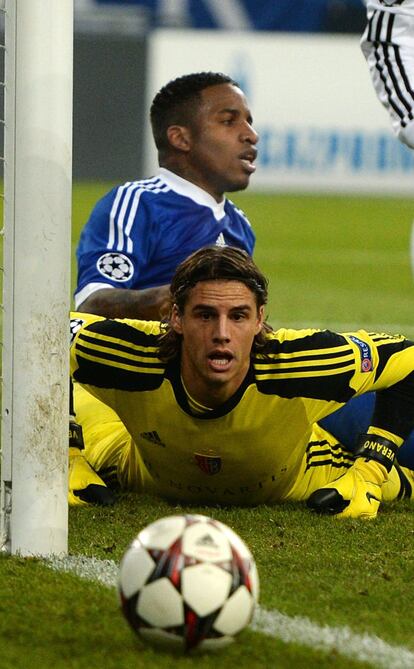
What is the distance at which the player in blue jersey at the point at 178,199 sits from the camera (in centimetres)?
598

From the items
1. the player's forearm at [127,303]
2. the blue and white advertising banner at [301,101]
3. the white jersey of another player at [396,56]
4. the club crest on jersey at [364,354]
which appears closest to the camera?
the club crest on jersey at [364,354]

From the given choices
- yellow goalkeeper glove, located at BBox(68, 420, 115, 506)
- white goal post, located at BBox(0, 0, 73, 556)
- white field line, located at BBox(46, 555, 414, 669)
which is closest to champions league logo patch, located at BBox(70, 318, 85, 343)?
yellow goalkeeper glove, located at BBox(68, 420, 115, 506)

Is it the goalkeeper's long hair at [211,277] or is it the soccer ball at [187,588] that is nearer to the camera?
the soccer ball at [187,588]

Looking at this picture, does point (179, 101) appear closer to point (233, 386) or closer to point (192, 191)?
point (192, 191)

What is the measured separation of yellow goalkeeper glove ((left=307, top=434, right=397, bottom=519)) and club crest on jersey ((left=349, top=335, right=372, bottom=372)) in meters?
0.39

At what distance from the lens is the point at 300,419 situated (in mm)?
4617

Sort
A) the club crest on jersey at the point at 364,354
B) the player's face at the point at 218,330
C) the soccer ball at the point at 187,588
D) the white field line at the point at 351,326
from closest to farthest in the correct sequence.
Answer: the soccer ball at the point at 187,588 → the player's face at the point at 218,330 → the club crest on jersey at the point at 364,354 → the white field line at the point at 351,326

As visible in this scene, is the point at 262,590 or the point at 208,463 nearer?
the point at 262,590

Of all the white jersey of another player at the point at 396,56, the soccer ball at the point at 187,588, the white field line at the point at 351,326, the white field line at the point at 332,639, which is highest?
the white jersey of another player at the point at 396,56

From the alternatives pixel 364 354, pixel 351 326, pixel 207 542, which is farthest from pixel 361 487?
pixel 351 326

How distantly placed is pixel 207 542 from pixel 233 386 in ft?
4.70

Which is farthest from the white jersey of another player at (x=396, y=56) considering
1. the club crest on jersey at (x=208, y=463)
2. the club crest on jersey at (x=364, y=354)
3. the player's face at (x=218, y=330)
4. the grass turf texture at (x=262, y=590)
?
the grass turf texture at (x=262, y=590)

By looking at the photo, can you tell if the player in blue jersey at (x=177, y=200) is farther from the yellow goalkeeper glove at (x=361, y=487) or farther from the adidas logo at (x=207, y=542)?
the adidas logo at (x=207, y=542)

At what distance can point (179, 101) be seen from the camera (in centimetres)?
640
